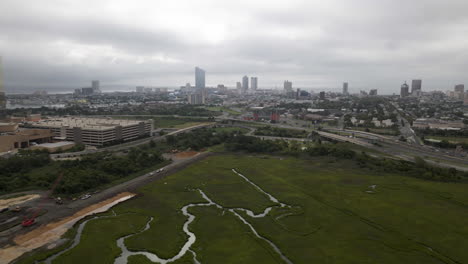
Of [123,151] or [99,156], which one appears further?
[123,151]

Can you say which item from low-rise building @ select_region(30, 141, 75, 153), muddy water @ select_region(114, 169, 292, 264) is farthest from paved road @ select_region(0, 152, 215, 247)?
low-rise building @ select_region(30, 141, 75, 153)

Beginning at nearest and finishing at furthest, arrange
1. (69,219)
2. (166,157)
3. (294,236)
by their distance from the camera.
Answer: (294,236), (69,219), (166,157)

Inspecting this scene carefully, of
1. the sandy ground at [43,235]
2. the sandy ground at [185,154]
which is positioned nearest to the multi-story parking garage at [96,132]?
the sandy ground at [185,154]

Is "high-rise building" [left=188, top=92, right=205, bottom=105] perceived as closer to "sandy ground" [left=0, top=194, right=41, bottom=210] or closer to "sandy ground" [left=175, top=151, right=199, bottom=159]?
"sandy ground" [left=175, top=151, right=199, bottom=159]

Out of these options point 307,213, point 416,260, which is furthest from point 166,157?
point 416,260

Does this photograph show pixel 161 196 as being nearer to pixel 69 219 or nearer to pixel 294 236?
pixel 69 219

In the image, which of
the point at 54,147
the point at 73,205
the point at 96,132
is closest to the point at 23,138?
the point at 54,147
